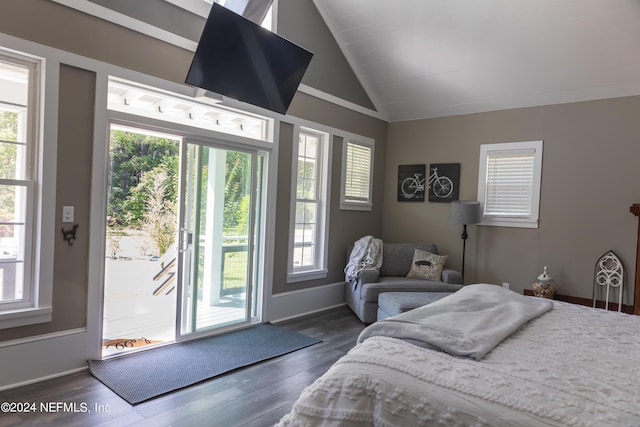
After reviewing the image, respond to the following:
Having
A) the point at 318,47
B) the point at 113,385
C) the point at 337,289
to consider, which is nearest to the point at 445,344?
the point at 113,385

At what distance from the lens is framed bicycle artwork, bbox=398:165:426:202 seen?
5559 millimetres

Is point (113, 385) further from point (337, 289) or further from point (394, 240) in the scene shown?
point (394, 240)

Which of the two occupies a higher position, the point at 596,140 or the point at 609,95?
the point at 609,95

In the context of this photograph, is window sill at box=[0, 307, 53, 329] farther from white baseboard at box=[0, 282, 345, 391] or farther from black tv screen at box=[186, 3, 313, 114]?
black tv screen at box=[186, 3, 313, 114]

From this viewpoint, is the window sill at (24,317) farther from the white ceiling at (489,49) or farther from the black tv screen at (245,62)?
the white ceiling at (489,49)

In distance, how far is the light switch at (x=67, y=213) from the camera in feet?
9.39

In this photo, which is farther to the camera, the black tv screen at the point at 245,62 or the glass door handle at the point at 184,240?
the glass door handle at the point at 184,240

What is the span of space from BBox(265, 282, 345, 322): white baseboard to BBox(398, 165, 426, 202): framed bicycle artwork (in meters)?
1.56

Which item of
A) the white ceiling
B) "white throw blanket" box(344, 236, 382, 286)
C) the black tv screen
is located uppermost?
the white ceiling

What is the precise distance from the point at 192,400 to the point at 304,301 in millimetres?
2243

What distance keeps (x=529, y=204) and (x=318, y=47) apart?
311cm

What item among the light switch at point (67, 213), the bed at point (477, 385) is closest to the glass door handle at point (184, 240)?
the light switch at point (67, 213)

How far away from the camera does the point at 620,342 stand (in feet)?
5.96

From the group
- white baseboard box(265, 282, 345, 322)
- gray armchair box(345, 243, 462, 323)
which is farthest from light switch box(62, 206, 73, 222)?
gray armchair box(345, 243, 462, 323)
